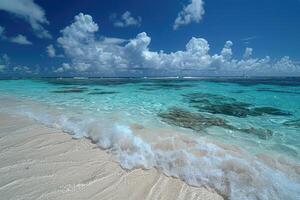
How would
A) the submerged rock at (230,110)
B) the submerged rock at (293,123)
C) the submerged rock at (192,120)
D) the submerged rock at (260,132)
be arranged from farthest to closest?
the submerged rock at (230,110) → the submerged rock at (293,123) → the submerged rock at (192,120) → the submerged rock at (260,132)

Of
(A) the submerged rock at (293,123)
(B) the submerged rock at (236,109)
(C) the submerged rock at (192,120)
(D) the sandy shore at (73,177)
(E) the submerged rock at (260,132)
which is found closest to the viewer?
(D) the sandy shore at (73,177)

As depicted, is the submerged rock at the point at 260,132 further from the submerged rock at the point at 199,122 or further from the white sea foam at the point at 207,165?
Result: the white sea foam at the point at 207,165

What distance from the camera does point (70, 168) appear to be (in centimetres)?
382

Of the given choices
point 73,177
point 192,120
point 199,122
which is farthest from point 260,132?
point 73,177

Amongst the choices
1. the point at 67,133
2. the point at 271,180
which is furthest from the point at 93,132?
the point at 271,180

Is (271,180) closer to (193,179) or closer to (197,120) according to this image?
(193,179)

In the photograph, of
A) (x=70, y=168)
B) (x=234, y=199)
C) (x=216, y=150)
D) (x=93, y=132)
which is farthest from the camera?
(x=93, y=132)

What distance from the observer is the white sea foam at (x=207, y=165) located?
333cm

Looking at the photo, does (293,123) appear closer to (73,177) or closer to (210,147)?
(210,147)

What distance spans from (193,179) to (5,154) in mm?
3860

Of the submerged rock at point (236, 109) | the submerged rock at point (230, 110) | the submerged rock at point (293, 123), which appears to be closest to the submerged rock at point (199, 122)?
the submerged rock at point (230, 110)

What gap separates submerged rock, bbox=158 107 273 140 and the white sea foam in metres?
1.70

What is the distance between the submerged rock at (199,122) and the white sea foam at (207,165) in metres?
1.70

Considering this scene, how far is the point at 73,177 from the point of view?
3510 millimetres
